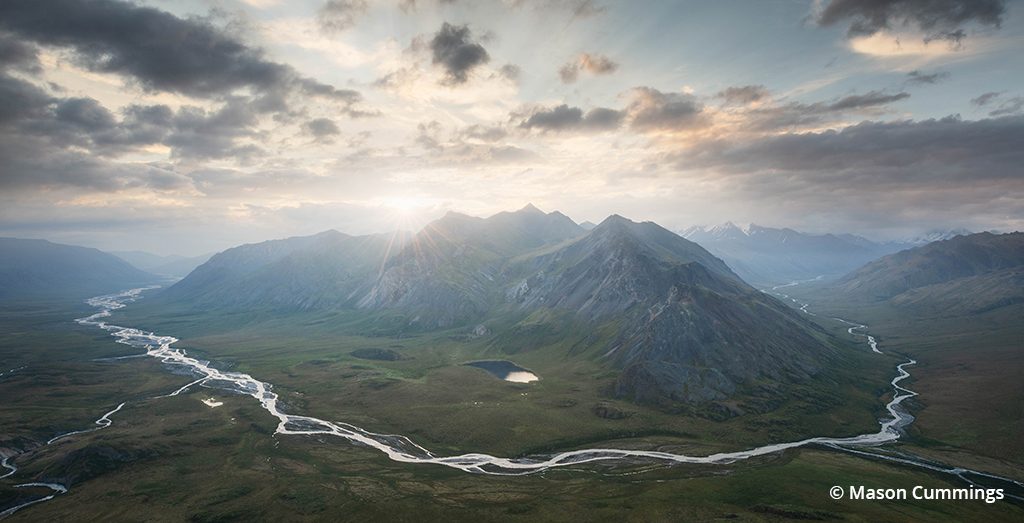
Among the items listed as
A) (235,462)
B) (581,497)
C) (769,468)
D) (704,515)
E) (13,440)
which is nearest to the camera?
(704,515)

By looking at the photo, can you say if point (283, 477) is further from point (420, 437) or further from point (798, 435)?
point (798, 435)

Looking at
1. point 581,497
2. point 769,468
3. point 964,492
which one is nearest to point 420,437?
point 581,497

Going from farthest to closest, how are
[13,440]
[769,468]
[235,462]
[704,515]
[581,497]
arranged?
[13,440] → [235,462] → [769,468] → [581,497] → [704,515]

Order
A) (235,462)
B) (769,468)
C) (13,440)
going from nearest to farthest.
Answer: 1. (769,468)
2. (235,462)
3. (13,440)

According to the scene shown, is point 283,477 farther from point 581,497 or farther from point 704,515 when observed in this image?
point 704,515

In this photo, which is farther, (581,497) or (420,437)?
(420,437)

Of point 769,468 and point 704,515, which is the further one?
point 769,468

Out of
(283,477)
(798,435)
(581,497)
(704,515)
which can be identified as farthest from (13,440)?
(798,435)

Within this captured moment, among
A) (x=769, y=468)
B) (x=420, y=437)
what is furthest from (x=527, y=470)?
(x=769, y=468)

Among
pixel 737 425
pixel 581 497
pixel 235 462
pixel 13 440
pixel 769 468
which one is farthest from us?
pixel 737 425
